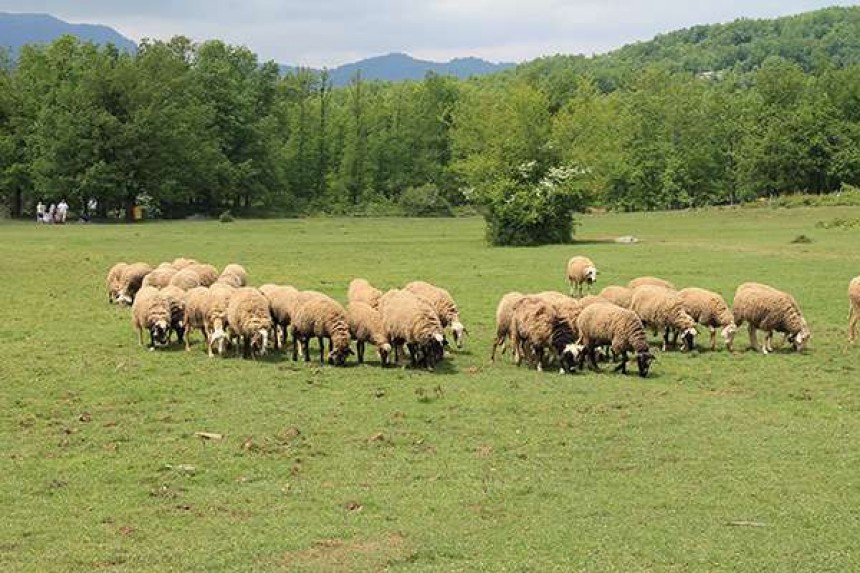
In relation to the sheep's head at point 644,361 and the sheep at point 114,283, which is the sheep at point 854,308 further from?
the sheep at point 114,283

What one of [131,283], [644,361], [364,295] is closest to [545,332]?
[644,361]

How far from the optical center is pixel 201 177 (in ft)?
250

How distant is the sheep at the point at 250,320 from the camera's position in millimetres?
18891

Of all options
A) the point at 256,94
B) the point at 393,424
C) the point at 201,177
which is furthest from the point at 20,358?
the point at 256,94

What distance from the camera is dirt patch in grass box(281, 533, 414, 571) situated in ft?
29.6

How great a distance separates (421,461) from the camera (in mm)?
12336

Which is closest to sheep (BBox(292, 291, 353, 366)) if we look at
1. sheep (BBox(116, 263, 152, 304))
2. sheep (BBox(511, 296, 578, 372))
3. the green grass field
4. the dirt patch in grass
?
the green grass field

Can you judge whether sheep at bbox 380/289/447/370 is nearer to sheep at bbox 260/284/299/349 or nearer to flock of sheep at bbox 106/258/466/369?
flock of sheep at bbox 106/258/466/369

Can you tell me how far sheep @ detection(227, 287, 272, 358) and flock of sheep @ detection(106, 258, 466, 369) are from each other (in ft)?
0.06

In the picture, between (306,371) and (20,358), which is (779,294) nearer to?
(306,371)

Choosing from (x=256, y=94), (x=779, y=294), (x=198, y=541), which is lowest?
(x=198, y=541)

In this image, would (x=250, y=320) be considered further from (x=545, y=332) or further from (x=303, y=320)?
(x=545, y=332)

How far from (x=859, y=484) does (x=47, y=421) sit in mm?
10980

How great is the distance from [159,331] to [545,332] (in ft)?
26.5
